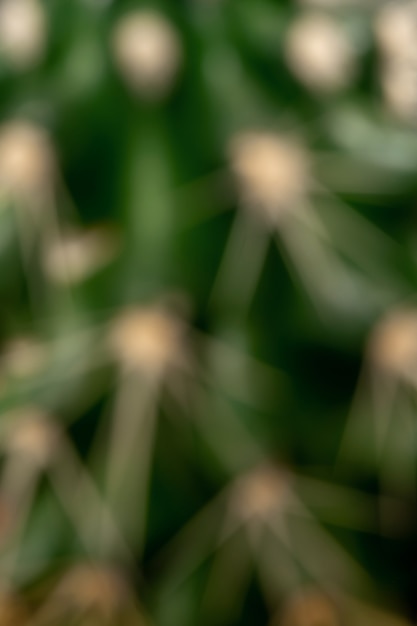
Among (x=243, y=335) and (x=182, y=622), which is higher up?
(x=243, y=335)

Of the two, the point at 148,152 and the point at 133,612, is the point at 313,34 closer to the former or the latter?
the point at 148,152

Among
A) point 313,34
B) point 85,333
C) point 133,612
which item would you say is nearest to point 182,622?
point 133,612

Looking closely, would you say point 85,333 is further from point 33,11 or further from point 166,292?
point 33,11

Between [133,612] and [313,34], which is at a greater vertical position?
[313,34]

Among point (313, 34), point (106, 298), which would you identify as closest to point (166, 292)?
point (106, 298)

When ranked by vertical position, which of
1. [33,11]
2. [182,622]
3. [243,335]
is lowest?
[182,622]

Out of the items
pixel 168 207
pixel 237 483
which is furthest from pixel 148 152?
pixel 237 483

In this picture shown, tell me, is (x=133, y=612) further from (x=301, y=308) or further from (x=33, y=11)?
(x=33, y=11)
